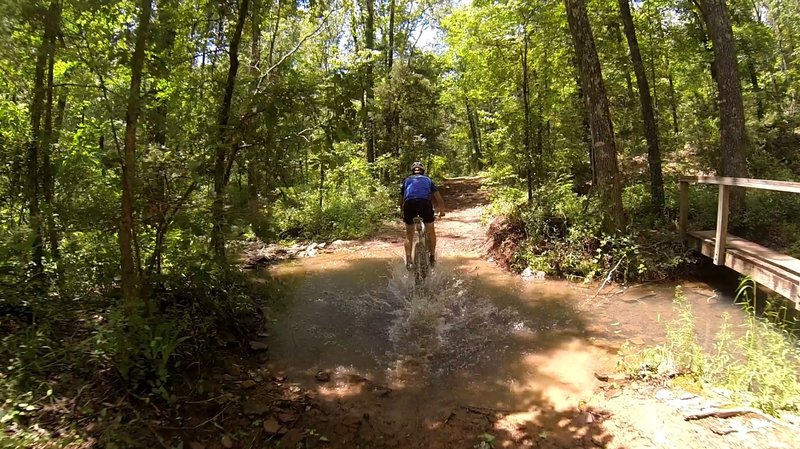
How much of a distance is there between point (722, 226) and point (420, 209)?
4.46m

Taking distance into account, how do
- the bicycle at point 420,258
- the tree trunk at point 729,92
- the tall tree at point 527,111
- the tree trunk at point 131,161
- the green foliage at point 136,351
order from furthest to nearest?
1. the tall tree at point 527,111
2. the tree trunk at point 729,92
3. the bicycle at point 420,258
4. the green foliage at point 136,351
5. the tree trunk at point 131,161

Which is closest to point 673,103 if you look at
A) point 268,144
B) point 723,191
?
point 723,191

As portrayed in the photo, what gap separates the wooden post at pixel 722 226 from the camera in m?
6.64

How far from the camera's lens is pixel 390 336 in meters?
5.93

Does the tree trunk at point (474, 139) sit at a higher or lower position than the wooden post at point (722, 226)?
higher

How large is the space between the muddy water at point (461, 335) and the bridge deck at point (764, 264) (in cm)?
59

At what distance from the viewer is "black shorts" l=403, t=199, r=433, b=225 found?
783 centimetres

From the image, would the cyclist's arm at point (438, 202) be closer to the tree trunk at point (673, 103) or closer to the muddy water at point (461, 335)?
the muddy water at point (461, 335)

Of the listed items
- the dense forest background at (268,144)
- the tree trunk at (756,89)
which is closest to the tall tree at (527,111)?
the dense forest background at (268,144)

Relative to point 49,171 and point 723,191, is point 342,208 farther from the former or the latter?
point 723,191

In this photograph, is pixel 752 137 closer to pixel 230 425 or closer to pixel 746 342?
pixel 746 342

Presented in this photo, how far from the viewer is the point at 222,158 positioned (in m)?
4.51

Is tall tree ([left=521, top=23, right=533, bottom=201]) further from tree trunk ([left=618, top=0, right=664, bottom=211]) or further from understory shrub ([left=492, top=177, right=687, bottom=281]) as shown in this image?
tree trunk ([left=618, top=0, right=664, bottom=211])

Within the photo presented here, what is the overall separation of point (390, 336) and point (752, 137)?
44.7 ft
